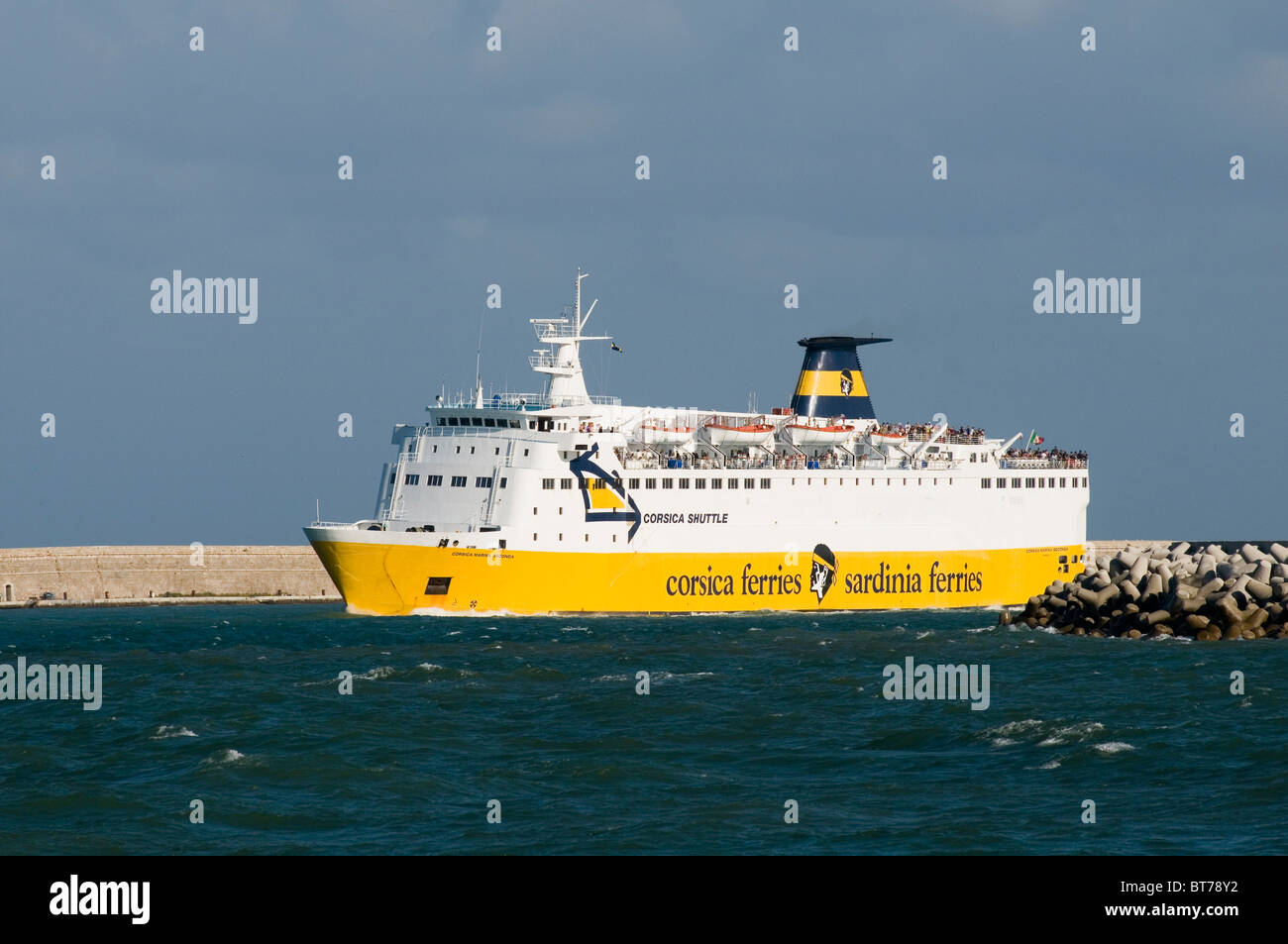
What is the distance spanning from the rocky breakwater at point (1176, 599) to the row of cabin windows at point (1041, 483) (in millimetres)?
10645

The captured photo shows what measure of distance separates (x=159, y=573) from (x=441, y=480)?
2141 centimetres

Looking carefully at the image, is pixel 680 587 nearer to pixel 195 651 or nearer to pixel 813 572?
pixel 813 572

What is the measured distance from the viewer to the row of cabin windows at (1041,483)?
183ft

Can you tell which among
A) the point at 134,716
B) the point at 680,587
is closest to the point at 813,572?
the point at 680,587

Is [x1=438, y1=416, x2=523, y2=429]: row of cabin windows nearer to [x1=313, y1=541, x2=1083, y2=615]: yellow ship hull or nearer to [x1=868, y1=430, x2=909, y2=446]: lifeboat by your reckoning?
[x1=313, y1=541, x2=1083, y2=615]: yellow ship hull

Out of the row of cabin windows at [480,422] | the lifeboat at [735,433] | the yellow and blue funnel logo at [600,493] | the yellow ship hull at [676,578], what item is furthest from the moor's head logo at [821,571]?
the row of cabin windows at [480,422]

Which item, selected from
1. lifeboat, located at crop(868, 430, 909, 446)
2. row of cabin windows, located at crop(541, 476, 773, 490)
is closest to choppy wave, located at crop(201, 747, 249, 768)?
row of cabin windows, located at crop(541, 476, 773, 490)

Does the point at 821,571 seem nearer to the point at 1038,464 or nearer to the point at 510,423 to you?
the point at 1038,464

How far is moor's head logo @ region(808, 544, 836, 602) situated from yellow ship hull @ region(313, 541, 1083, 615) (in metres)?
0.03

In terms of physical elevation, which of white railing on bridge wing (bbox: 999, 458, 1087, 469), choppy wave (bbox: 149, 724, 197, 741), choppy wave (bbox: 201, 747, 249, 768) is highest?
white railing on bridge wing (bbox: 999, 458, 1087, 469)

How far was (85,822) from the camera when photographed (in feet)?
62.7

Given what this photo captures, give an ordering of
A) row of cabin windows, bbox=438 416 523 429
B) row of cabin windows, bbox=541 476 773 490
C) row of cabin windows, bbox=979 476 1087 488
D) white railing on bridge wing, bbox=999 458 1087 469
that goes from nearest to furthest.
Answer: row of cabin windows, bbox=541 476 773 490 < row of cabin windows, bbox=438 416 523 429 < row of cabin windows, bbox=979 476 1087 488 < white railing on bridge wing, bbox=999 458 1087 469

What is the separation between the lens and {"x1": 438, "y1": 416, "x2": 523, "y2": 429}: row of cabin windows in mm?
47531

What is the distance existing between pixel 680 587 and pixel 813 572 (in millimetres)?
5103
